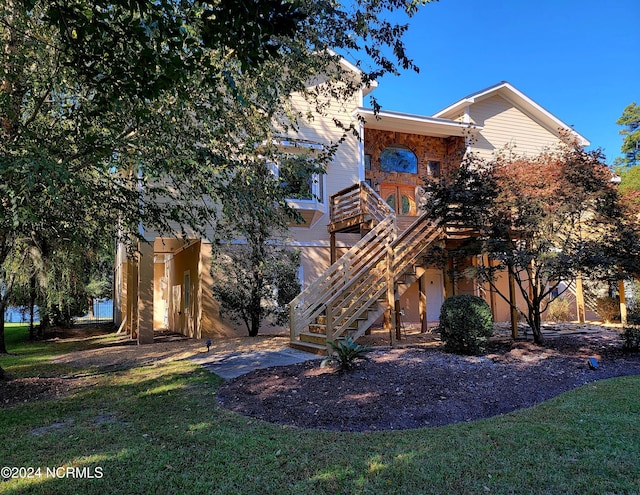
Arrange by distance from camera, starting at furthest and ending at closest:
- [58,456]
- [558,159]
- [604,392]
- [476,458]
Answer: [558,159] < [604,392] < [58,456] < [476,458]

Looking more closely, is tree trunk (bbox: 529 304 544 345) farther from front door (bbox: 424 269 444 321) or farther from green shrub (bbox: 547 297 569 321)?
green shrub (bbox: 547 297 569 321)

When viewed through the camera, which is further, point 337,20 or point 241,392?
point 337,20

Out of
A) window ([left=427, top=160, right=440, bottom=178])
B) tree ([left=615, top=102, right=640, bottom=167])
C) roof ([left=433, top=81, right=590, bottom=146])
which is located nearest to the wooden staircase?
window ([left=427, top=160, right=440, bottom=178])

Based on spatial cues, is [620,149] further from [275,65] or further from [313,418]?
[313,418]

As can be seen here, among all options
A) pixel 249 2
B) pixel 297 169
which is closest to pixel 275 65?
pixel 297 169

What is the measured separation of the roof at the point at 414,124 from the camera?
597 inches

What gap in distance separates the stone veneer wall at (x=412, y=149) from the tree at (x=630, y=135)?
78.8ft

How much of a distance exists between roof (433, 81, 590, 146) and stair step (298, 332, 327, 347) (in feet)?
39.5

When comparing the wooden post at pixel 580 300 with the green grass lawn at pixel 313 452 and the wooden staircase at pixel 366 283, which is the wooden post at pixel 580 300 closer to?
the wooden staircase at pixel 366 283

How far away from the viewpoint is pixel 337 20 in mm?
6445

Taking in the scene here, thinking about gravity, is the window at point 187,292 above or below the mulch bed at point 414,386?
above

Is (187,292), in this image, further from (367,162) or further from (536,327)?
(536,327)

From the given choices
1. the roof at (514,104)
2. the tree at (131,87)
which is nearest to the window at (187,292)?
the tree at (131,87)

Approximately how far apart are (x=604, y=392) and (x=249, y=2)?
607cm
